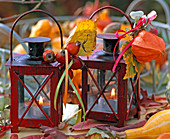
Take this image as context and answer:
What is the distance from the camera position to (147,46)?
0.75 meters

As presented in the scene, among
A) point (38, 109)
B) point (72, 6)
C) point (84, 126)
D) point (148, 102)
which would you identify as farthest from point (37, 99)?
point (72, 6)

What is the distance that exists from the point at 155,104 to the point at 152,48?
258mm

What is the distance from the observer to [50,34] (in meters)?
1.45

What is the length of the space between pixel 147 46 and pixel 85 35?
0.14m

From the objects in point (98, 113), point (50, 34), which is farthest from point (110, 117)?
point (50, 34)

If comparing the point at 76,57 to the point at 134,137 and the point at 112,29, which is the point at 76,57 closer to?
the point at 134,137

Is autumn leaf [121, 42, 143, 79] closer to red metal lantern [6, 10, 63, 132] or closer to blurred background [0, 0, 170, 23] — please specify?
red metal lantern [6, 10, 63, 132]

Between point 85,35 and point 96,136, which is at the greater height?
point 85,35

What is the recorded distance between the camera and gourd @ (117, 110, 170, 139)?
0.73m

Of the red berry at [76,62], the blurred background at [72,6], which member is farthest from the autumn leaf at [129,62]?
the blurred background at [72,6]

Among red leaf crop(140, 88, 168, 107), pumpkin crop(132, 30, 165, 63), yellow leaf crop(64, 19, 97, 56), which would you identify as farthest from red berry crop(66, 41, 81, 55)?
red leaf crop(140, 88, 168, 107)

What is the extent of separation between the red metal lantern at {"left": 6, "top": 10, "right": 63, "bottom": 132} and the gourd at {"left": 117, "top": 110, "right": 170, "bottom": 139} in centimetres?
18

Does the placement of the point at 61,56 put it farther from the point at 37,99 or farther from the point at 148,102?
the point at 148,102

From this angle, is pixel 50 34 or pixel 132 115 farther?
pixel 50 34
